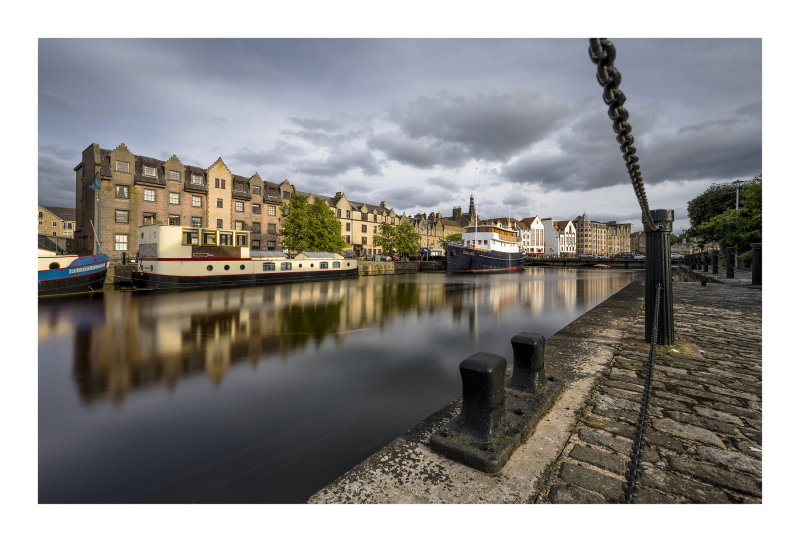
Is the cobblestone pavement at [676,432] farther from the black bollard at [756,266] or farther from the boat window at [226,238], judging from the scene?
the boat window at [226,238]

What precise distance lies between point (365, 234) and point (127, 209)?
34954 mm

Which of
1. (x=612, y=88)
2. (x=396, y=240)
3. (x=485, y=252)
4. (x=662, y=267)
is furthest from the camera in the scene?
(x=396, y=240)

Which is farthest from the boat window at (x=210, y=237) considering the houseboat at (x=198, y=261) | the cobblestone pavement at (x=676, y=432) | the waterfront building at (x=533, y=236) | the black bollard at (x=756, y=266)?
the waterfront building at (x=533, y=236)

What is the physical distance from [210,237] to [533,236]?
342 feet

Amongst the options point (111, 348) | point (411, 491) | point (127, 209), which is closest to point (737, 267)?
point (411, 491)

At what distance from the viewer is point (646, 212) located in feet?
14.9

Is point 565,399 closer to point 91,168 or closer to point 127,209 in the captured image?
point 127,209

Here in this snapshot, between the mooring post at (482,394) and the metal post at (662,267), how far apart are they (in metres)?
4.53

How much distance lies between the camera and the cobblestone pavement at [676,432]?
2201mm

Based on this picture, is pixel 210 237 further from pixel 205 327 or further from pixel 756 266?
pixel 756 266

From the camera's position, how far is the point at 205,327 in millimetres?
9375

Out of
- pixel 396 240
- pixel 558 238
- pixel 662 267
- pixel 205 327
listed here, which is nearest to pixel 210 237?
pixel 205 327

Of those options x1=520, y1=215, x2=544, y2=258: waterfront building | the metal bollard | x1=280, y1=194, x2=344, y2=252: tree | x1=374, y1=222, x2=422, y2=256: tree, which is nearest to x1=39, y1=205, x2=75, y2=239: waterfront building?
x1=280, y1=194, x2=344, y2=252: tree

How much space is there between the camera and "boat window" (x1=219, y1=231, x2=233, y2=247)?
22.9 meters
